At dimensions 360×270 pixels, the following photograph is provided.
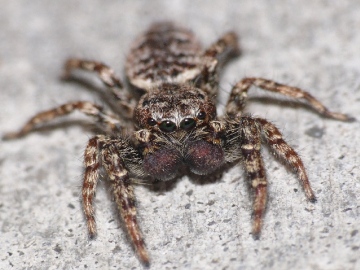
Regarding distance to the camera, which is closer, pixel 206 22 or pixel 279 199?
pixel 279 199

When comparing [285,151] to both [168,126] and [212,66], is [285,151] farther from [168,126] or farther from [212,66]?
[212,66]

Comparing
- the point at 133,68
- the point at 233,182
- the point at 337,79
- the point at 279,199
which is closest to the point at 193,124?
the point at 233,182

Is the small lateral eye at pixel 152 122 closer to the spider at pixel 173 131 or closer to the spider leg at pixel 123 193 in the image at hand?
the spider at pixel 173 131

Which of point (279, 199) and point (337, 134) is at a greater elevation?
point (337, 134)

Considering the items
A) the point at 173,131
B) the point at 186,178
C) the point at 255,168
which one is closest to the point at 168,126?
the point at 173,131

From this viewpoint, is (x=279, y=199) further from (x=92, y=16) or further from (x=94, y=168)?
(x=92, y=16)

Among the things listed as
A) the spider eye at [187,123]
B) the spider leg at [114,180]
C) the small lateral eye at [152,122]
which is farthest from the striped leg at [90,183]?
the spider eye at [187,123]

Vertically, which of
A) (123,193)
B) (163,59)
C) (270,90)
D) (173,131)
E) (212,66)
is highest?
(163,59)
